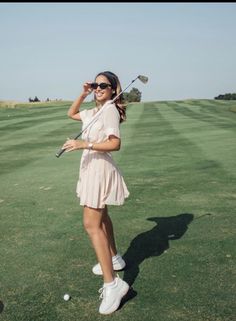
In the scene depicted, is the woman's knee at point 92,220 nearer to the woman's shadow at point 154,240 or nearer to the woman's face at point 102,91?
the woman's shadow at point 154,240

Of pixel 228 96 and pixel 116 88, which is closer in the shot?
pixel 116 88

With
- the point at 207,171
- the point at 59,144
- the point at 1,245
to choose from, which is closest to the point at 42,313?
the point at 1,245

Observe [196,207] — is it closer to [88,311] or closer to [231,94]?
[88,311]

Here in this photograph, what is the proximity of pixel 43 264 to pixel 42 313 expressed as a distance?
4.00ft

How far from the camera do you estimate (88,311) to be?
451 cm

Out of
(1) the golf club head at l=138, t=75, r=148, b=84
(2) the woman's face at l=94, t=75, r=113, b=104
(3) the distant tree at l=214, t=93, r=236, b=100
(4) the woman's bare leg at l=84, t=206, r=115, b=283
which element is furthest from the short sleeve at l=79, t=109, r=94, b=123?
(3) the distant tree at l=214, t=93, r=236, b=100

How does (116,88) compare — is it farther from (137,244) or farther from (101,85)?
(137,244)

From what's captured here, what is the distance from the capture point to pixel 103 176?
183 inches

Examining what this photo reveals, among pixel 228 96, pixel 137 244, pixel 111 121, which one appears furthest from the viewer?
pixel 228 96

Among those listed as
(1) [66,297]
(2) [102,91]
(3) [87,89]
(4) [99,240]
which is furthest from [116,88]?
(1) [66,297]

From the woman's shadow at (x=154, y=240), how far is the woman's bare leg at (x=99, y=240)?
0.65m

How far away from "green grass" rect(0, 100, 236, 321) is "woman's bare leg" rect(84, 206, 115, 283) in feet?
1.24

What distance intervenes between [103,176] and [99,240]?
0.68 m

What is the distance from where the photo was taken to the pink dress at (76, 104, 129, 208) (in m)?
4.54
